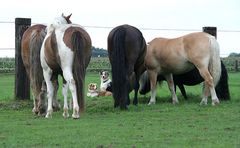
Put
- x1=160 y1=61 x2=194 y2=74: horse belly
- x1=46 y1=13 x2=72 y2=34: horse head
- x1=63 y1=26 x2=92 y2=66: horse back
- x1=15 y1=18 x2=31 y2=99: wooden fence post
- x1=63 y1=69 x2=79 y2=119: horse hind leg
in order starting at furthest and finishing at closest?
x1=15 y1=18 x2=31 y2=99: wooden fence post < x1=160 y1=61 x2=194 y2=74: horse belly < x1=46 y1=13 x2=72 y2=34: horse head < x1=63 y1=26 x2=92 y2=66: horse back < x1=63 y1=69 x2=79 y2=119: horse hind leg

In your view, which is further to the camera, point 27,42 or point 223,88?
point 223,88

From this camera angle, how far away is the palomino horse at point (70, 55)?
373 inches

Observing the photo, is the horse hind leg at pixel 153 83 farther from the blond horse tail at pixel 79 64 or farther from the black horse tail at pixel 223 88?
the blond horse tail at pixel 79 64

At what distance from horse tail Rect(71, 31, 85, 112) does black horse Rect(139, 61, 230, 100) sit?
13.8ft

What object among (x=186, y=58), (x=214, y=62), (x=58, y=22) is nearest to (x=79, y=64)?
(x=58, y=22)

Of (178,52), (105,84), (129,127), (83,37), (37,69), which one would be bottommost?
(105,84)

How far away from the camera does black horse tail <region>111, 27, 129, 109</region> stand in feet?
35.8

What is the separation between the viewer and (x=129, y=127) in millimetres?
8289

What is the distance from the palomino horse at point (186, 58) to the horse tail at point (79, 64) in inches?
127

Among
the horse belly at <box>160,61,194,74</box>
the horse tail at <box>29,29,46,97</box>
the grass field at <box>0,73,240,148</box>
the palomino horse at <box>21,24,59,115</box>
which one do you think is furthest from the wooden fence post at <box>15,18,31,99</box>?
the horse belly at <box>160,61,194,74</box>

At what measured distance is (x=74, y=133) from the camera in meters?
7.69

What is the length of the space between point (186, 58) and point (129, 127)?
4.33 m

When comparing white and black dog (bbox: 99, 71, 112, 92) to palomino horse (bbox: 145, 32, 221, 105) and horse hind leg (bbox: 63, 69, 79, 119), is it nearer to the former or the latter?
palomino horse (bbox: 145, 32, 221, 105)

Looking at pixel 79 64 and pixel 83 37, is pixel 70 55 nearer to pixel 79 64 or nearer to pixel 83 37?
pixel 79 64
